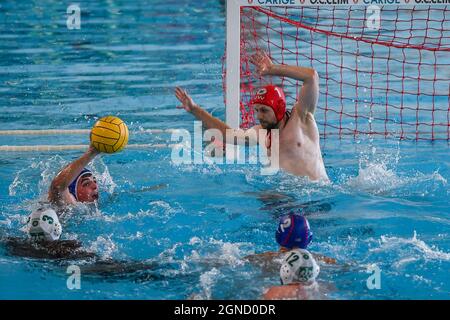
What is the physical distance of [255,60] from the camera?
6.20m

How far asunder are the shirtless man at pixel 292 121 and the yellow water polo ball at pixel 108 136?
0.80 metres

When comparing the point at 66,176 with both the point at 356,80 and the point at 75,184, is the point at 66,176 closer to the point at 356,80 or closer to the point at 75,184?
the point at 75,184

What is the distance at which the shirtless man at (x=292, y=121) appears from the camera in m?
5.91

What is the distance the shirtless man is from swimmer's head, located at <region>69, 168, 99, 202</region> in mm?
911

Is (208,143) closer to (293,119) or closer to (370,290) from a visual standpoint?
(293,119)

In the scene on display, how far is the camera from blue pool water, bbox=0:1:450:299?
465cm

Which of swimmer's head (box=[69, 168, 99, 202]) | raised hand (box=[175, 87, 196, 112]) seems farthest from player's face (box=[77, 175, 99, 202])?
raised hand (box=[175, 87, 196, 112])

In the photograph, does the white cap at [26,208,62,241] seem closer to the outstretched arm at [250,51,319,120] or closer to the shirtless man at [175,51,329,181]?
the shirtless man at [175,51,329,181]

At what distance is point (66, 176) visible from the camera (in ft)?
17.4

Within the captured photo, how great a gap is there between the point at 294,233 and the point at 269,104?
65.8 inches

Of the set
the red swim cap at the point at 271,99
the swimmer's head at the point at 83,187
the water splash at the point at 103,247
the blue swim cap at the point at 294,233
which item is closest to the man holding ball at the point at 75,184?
the swimmer's head at the point at 83,187
